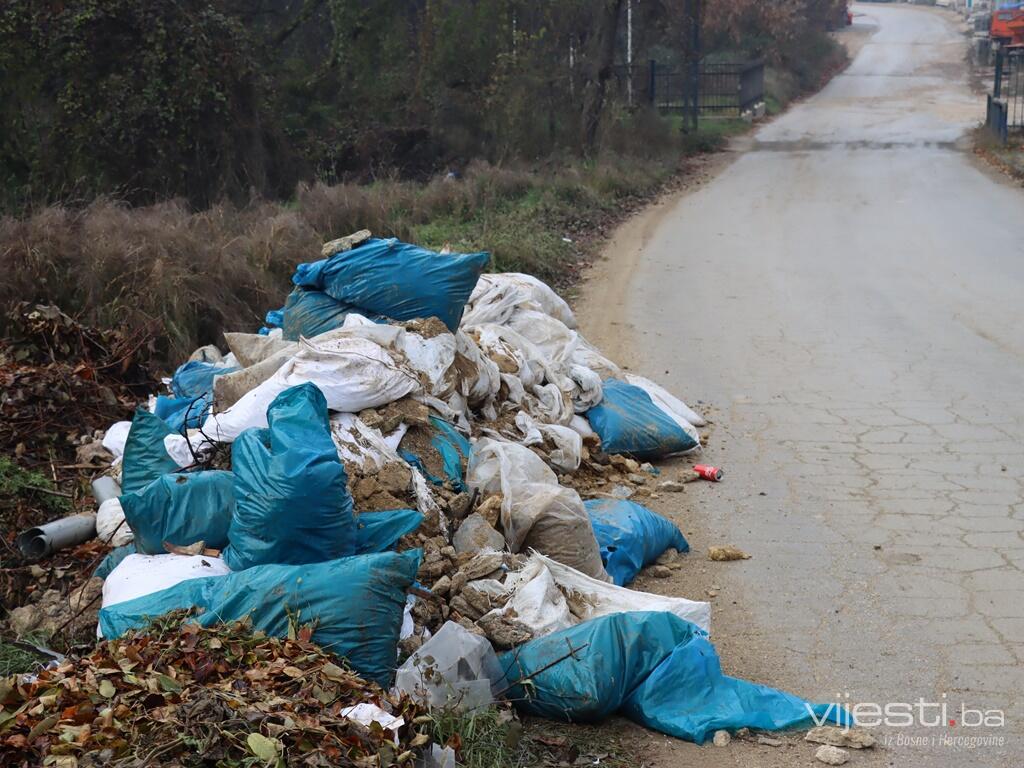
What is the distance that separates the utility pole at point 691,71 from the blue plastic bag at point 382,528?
853 inches

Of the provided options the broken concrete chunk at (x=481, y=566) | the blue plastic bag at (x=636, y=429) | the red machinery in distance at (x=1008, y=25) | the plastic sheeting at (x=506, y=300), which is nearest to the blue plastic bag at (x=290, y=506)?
the broken concrete chunk at (x=481, y=566)

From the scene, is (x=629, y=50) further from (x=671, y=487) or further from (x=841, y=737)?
(x=841, y=737)

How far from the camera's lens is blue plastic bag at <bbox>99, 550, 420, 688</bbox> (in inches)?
134

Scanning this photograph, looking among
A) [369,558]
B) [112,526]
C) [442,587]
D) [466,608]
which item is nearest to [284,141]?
[112,526]

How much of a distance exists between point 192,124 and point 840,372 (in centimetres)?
1230

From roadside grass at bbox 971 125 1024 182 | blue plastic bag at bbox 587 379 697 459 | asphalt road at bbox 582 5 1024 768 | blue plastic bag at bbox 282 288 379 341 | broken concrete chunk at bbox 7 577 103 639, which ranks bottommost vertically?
roadside grass at bbox 971 125 1024 182

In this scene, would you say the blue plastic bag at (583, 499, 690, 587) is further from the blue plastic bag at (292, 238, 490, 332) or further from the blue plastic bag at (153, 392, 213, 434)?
the blue plastic bag at (153, 392, 213, 434)

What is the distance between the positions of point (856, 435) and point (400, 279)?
9.20 ft

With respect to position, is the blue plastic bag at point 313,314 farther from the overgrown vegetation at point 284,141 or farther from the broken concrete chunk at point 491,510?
the broken concrete chunk at point 491,510

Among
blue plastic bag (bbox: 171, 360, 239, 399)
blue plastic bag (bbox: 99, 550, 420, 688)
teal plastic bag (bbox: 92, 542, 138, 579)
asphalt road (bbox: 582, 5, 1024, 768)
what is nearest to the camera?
blue plastic bag (bbox: 99, 550, 420, 688)

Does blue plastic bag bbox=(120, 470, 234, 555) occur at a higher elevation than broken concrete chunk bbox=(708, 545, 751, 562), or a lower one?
higher

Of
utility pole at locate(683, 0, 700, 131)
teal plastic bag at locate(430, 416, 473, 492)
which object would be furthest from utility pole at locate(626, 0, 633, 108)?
teal plastic bag at locate(430, 416, 473, 492)

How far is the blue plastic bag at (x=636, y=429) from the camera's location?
6262 mm

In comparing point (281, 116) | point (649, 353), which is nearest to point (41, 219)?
point (649, 353)
